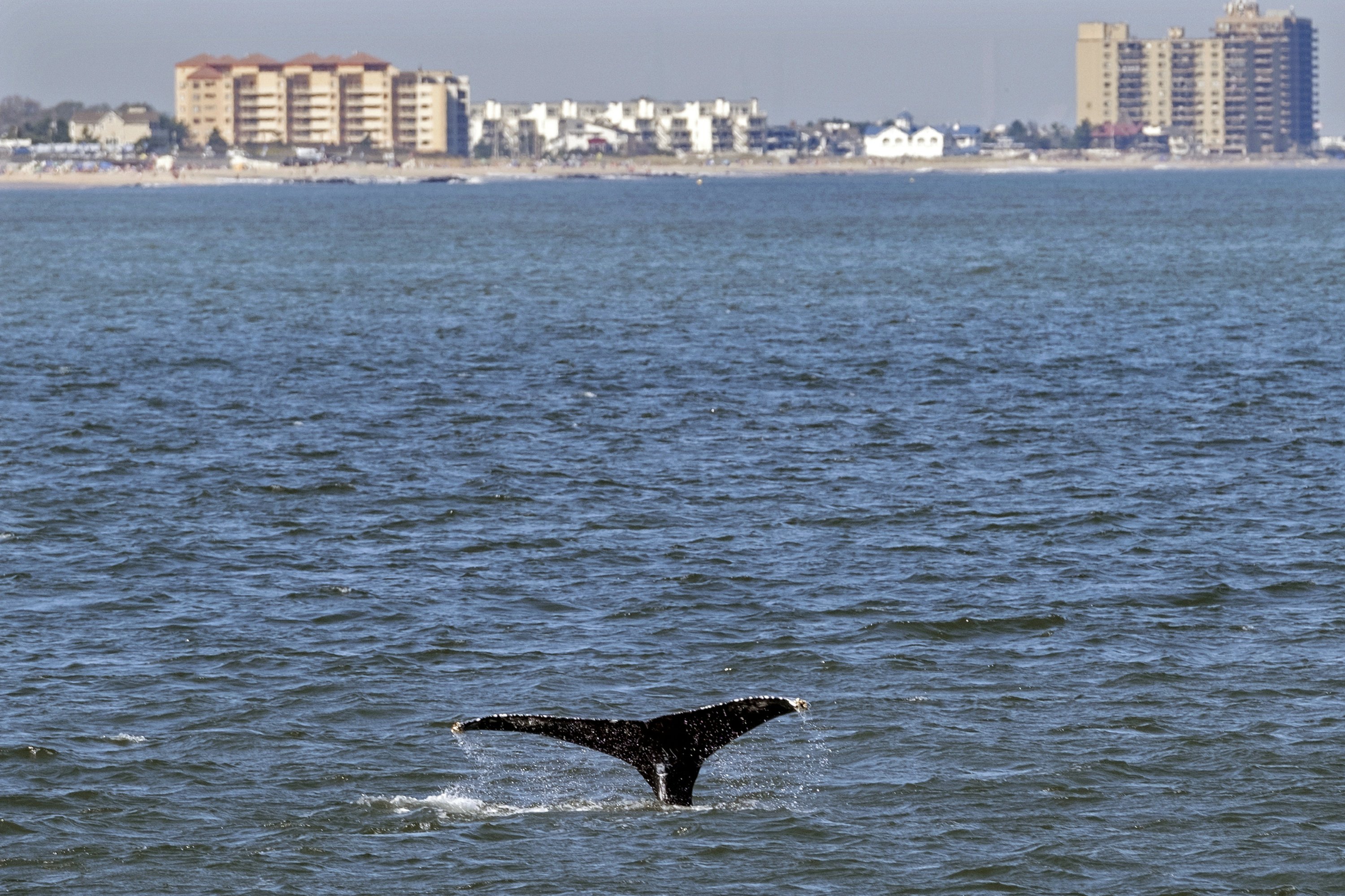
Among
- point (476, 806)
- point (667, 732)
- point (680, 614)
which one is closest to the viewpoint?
point (667, 732)

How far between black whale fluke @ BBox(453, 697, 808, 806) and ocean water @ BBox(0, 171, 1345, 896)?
0.52 meters

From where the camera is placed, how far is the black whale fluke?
16266 mm

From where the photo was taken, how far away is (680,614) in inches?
1069

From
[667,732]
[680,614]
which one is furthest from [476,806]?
[680,614]

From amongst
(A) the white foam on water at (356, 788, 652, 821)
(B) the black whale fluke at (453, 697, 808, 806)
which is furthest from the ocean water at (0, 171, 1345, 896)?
(B) the black whale fluke at (453, 697, 808, 806)

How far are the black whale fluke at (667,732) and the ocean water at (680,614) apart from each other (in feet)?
1.72

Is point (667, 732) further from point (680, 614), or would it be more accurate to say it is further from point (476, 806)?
point (680, 614)

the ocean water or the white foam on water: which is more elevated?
the ocean water

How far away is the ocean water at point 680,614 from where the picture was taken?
59.4 ft

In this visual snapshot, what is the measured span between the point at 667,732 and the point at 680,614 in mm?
9568

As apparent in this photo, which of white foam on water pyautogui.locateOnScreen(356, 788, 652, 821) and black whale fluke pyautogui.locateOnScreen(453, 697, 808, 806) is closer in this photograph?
black whale fluke pyautogui.locateOnScreen(453, 697, 808, 806)

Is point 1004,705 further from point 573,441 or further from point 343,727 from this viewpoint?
point 573,441

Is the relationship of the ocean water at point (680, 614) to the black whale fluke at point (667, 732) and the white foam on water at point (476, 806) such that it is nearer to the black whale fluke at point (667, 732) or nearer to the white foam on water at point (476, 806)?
the white foam on water at point (476, 806)

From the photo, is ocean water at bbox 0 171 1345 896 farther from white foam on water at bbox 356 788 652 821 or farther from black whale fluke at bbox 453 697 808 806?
black whale fluke at bbox 453 697 808 806
